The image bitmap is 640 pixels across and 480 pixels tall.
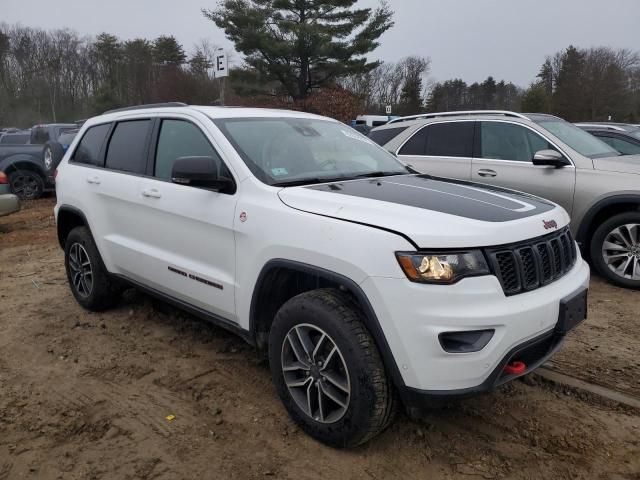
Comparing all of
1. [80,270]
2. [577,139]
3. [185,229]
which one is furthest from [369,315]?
[577,139]

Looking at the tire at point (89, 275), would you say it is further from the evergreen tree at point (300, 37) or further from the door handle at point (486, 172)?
the evergreen tree at point (300, 37)

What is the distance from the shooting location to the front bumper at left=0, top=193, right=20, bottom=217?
28.0ft

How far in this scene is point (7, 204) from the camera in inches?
338

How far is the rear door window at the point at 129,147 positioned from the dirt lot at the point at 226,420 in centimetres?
136

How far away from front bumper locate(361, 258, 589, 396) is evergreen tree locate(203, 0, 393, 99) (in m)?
27.0

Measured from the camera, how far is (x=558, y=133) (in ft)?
19.5

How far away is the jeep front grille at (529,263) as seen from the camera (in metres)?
2.40

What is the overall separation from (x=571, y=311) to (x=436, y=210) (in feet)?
2.80

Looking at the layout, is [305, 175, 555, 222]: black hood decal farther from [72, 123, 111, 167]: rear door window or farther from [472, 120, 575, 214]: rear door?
[472, 120, 575, 214]: rear door

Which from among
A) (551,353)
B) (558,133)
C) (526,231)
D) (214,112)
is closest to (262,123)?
(214,112)

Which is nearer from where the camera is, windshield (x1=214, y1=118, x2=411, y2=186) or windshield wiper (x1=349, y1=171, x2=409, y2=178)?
windshield (x1=214, y1=118, x2=411, y2=186)

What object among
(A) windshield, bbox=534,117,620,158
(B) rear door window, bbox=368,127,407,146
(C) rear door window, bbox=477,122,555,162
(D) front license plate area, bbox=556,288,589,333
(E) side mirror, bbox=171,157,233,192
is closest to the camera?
(D) front license plate area, bbox=556,288,589,333

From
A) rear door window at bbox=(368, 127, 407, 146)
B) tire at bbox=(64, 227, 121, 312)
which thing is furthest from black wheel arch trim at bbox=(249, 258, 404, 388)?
rear door window at bbox=(368, 127, 407, 146)

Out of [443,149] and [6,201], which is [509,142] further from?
[6,201]
